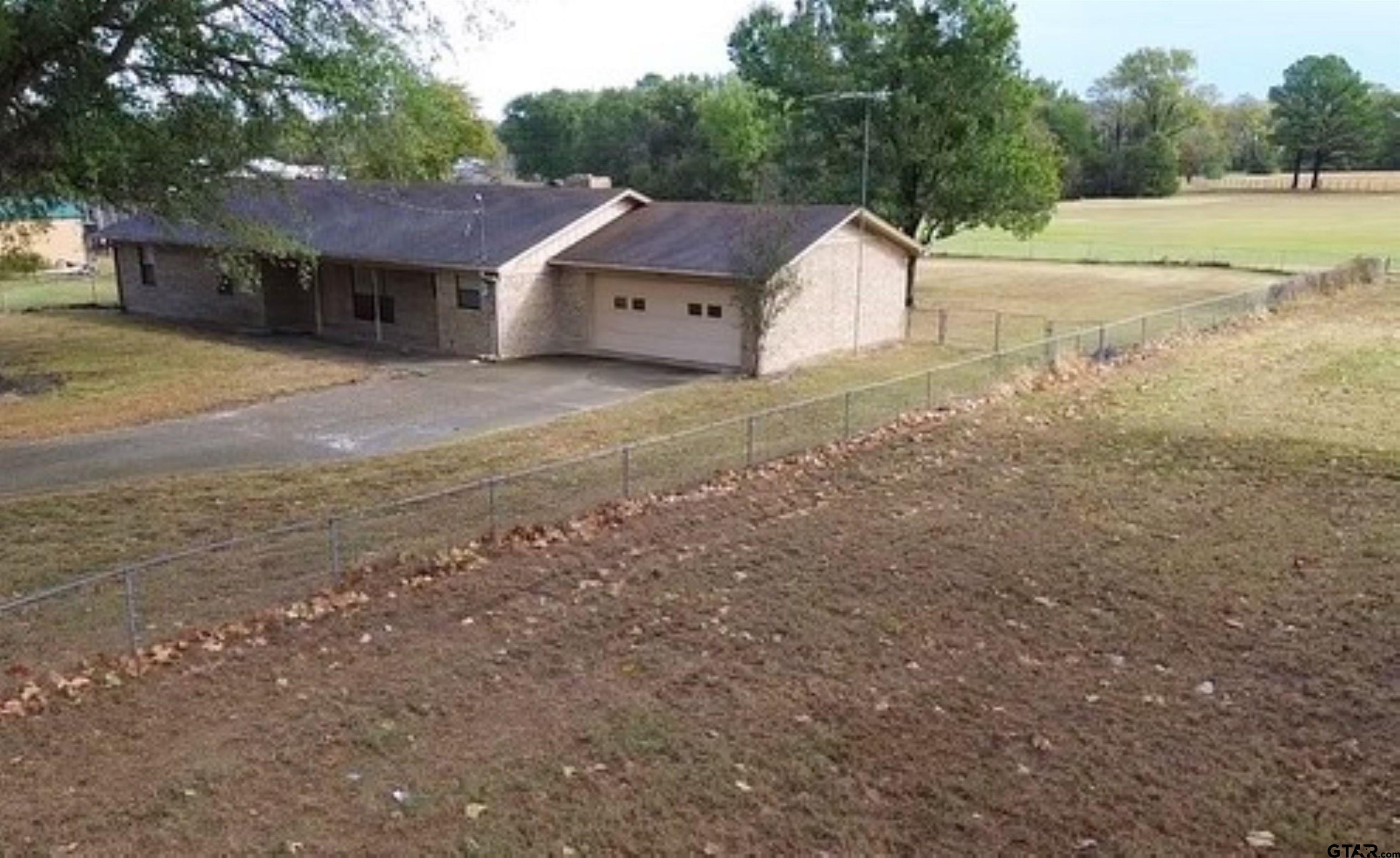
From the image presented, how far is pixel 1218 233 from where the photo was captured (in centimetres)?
7075

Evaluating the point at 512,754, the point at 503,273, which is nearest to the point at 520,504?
the point at 512,754

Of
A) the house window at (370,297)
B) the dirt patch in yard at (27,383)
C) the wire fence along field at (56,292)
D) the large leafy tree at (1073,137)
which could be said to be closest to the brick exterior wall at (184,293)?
the wire fence along field at (56,292)

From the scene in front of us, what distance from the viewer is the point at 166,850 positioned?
21.3 feet

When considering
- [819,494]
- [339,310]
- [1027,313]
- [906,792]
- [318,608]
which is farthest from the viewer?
[1027,313]

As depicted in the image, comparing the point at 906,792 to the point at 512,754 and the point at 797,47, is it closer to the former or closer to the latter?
the point at 512,754

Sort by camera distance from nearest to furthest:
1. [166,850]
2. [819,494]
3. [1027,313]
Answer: [166,850] → [819,494] → [1027,313]

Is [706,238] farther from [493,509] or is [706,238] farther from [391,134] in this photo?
[493,509]

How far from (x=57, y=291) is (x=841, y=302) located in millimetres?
30912

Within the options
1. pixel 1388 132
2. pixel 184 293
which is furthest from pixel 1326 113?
pixel 184 293

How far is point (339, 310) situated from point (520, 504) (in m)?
19.3

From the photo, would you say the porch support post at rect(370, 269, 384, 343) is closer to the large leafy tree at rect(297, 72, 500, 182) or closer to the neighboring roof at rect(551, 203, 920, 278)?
the neighboring roof at rect(551, 203, 920, 278)

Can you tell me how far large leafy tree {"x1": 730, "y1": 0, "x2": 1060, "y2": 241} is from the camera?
35750mm

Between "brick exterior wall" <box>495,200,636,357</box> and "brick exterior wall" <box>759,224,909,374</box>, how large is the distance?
204 inches

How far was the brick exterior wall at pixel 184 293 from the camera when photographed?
32688mm
